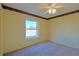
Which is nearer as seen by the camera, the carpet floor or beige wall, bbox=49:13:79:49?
the carpet floor

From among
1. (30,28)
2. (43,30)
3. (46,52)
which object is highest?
(30,28)

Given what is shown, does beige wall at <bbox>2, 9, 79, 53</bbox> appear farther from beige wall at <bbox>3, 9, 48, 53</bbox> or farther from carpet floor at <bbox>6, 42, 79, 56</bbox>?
carpet floor at <bbox>6, 42, 79, 56</bbox>

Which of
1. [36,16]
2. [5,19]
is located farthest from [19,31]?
[36,16]

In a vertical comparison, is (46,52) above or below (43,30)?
below

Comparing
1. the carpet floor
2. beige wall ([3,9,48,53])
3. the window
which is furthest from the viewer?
the window

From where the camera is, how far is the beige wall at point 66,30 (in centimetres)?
459

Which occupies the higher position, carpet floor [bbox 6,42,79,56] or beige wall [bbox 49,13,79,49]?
beige wall [bbox 49,13,79,49]

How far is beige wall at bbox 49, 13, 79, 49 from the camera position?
15.1ft

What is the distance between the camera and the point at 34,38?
16.6ft

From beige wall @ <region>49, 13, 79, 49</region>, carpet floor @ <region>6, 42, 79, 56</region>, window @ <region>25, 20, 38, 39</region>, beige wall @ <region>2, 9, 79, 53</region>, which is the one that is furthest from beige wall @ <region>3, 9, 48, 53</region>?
beige wall @ <region>49, 13, 79, 49</region>

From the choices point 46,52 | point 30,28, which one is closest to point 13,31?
point 30,28

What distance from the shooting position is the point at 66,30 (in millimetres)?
5094

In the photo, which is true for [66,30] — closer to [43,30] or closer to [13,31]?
[43,30]

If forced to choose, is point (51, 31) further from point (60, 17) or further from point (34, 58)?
point (34, 58)
